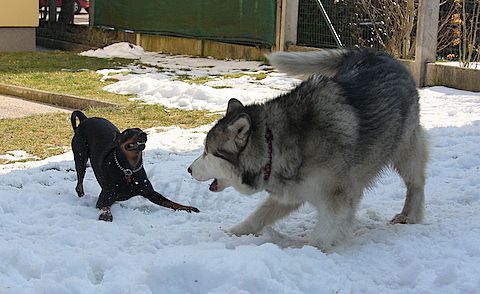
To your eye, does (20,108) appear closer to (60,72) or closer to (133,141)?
(60,72)

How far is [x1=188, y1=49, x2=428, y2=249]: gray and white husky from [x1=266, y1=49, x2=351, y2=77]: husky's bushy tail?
424 mm

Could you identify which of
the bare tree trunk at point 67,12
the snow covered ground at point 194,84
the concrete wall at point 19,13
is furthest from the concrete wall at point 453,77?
the bare tree trunk at point 67,12

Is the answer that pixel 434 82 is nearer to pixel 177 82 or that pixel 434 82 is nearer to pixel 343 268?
pixel 177 82

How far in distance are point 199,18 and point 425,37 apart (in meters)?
6.12

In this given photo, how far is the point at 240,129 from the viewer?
4180mm

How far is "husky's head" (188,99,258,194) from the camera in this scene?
13.8 ft

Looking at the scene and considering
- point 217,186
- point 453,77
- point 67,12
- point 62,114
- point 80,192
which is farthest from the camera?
point 67,12

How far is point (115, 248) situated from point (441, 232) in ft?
6.32

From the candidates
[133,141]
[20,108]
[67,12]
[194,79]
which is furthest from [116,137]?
[67,12]

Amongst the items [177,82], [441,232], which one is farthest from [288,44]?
[441,232]

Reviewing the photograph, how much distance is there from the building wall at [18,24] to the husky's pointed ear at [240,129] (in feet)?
45.7

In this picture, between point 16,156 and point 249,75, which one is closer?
point 16,156

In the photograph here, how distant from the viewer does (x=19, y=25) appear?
17.3 meters

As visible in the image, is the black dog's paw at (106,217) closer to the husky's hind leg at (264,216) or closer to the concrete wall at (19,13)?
the husky's hind leg at (264,216)
